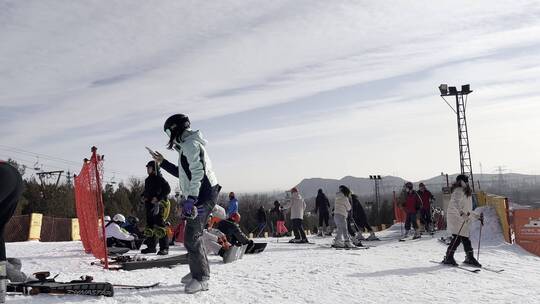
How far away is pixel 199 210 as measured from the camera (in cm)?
560

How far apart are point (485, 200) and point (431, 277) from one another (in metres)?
13.8

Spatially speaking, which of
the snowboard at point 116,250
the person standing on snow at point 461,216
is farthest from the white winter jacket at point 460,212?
the snowboard at point 116,250

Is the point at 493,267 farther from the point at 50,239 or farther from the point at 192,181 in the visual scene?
the point at 50,239

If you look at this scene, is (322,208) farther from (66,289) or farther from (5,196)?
(5,196)

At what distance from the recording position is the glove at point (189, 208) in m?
5.29

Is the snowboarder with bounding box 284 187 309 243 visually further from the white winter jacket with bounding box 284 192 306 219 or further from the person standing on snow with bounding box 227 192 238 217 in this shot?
the person standing on snow with bounding box 227 192 238 217

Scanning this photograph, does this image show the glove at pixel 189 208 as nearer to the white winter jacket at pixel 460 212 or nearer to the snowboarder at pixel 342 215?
the white winter jacket at pixel 460 212

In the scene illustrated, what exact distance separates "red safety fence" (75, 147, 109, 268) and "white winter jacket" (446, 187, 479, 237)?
6.82 metres

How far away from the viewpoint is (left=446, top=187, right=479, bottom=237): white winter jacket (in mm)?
9539

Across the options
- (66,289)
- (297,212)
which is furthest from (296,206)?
(66,289)

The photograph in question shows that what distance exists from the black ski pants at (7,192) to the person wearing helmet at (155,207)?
5020mm

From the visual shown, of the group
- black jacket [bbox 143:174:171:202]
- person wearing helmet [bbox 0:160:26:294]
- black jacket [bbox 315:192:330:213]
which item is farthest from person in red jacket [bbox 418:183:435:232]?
person wearing helmet [bbox 0:160:26:294]

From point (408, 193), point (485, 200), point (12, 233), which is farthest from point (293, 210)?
point (12, 233)

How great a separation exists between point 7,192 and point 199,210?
209 centimetres
